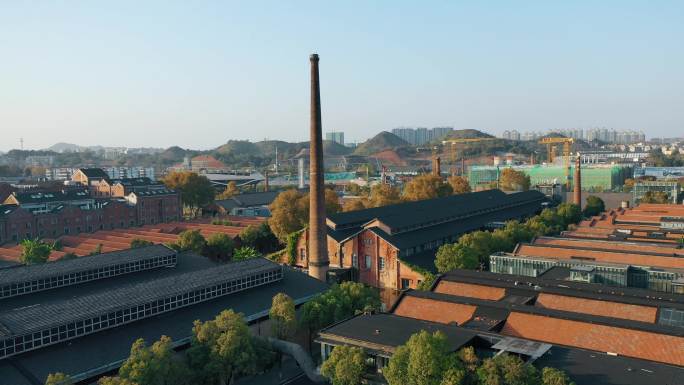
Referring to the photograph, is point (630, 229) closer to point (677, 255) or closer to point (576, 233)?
point (576, 233)

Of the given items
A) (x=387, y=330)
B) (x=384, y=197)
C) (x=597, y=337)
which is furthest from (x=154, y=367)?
(x=384, y=197)

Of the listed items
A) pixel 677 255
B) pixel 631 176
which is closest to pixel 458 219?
pixel 677 255

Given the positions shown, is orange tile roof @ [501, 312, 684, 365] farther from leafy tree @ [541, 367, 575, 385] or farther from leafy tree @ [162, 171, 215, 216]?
leafy tree @ [162, 171, 215, 216]

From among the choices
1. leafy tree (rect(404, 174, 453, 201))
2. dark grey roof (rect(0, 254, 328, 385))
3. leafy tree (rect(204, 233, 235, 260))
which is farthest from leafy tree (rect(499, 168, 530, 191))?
dark grey roof (rect(0, 254, 328, 385))

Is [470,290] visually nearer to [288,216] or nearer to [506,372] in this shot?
[506,372]

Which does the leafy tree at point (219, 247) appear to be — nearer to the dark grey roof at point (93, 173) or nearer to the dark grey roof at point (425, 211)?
the dark grey roof at point (425, 211)

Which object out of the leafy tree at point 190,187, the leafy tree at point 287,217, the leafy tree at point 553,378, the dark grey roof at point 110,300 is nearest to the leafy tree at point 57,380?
the dark grey roof at point 110,300
